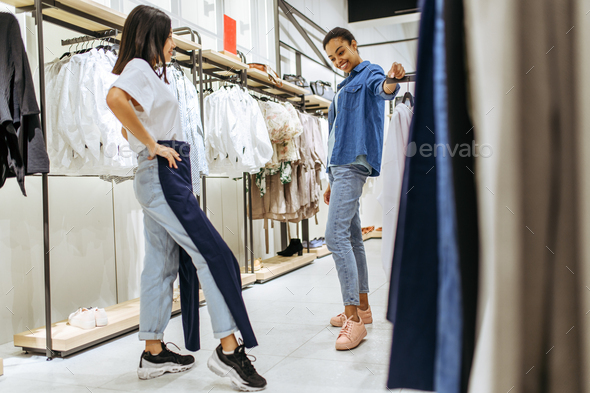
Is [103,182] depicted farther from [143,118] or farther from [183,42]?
[143,118]

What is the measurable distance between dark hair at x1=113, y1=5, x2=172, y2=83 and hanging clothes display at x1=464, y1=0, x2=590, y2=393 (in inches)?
59.8

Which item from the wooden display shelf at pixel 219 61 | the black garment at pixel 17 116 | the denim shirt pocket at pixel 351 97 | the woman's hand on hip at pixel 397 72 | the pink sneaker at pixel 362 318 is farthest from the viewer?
the wooden display shelf at pixel 219 61

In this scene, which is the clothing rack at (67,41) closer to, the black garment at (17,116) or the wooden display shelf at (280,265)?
the black garment at (17,116)

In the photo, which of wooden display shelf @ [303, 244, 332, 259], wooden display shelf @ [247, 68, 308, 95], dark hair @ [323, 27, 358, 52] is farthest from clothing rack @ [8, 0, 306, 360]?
wooden display shelf @ [303, 244, 332, 259]

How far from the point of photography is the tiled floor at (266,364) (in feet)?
5.43

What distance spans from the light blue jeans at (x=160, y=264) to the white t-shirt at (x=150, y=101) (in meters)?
0.10

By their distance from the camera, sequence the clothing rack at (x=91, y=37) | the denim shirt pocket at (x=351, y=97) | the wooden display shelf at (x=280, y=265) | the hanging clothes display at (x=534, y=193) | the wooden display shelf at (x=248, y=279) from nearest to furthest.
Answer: the hanging clothes display at (x=534, y=193) < the denim shirt pocket at (x=351, y=97) < the clothing rack at (x=91, y=37) < the wooden display shelf at (x=248, y=279) < the wooden display shelf at (x=280, y=265)

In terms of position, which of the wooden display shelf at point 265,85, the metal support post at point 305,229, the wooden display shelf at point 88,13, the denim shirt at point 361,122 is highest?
the wooden display shelf at point 265,85

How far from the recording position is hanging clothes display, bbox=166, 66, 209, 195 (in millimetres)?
2643

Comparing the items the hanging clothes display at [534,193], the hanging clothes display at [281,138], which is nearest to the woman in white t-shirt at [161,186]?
the hanging clothes display at [534,193]

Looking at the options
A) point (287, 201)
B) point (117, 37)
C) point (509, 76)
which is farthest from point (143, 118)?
point (287, 201)

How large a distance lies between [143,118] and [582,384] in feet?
5.21

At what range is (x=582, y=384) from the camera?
0.33 metres

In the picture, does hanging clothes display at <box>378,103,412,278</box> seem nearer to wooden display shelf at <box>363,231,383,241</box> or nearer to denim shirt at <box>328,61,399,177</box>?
denim shirt at <box>328,61,399,177</box>
